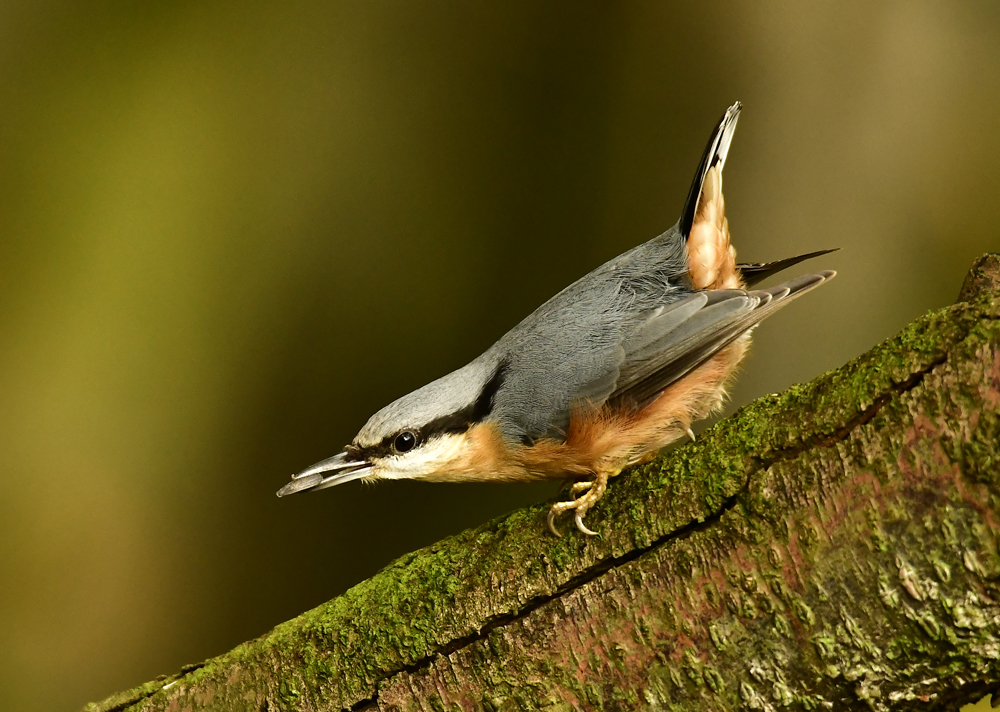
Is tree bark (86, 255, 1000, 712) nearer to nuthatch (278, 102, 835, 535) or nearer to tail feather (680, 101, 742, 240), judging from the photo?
nuthatch (278, 102, 835, 535)

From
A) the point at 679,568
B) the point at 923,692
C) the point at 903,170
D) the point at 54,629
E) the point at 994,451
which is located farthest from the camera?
the point at 54,629

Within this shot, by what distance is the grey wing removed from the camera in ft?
6.13

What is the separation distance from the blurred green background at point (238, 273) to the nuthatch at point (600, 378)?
1.38 m

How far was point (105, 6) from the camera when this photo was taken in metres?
3.62

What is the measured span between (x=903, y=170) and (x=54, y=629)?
3975 millimetres

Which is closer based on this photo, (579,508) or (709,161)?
(579,508)

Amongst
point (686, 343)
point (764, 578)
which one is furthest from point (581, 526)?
point (686, 343)

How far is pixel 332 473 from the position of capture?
6.75 feet

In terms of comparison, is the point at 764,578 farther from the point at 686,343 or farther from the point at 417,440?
the point at 417,440

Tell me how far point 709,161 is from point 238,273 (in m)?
2.43

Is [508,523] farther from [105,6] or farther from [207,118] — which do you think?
[105,6]

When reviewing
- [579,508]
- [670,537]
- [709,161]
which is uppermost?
[709,161]

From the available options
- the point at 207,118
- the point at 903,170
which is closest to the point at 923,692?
the point at 903,170

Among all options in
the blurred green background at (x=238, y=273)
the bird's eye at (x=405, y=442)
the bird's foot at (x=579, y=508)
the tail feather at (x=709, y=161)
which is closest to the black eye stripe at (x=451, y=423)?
the bird's eye at (x=405, y=442)
